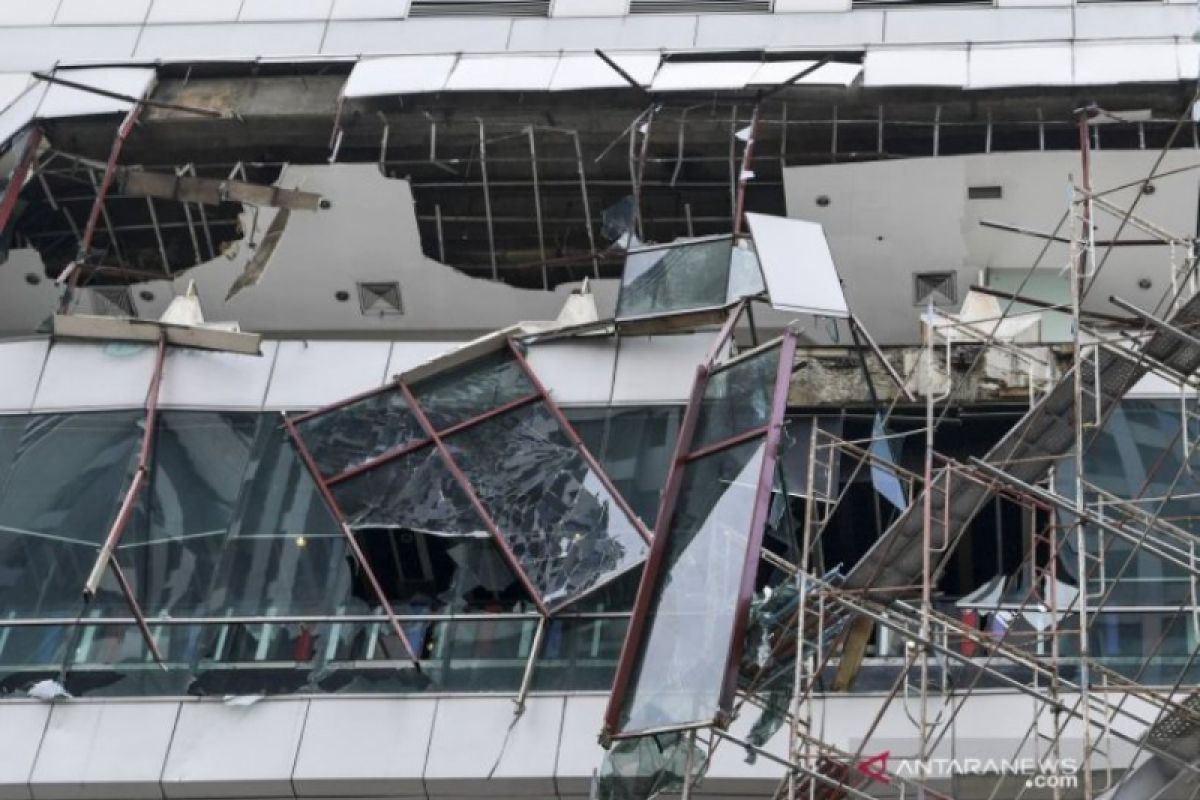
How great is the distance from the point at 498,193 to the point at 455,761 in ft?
28.1

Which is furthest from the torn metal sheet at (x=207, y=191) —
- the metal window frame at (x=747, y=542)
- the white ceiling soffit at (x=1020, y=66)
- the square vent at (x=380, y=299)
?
the metal window frame at (x=747, y=542)

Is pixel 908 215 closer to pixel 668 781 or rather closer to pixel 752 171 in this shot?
pixel 752 171

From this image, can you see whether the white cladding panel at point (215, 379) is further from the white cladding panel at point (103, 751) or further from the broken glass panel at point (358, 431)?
the white cladding panel at point (103, 751)

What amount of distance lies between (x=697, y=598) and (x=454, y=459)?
4.93 metres

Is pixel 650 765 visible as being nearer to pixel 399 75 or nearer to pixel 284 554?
pixel 284 554

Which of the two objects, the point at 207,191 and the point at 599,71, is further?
the point at 207,191

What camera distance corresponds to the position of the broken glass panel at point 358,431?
2659 cm

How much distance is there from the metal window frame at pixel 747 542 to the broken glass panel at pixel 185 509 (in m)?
5.40

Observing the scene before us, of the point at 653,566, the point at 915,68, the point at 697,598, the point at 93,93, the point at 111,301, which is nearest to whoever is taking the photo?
the point at 697,598

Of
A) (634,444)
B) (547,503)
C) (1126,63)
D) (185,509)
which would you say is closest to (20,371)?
(185,509)

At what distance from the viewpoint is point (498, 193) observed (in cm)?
3081

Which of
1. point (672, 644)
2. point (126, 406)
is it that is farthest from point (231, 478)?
point (672, 644)

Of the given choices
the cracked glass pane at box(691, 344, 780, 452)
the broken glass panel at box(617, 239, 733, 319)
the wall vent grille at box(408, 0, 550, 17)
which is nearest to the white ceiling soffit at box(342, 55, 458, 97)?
the wall vent grille at box(408, 0, 550, 17)

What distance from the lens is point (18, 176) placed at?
3036 cm
